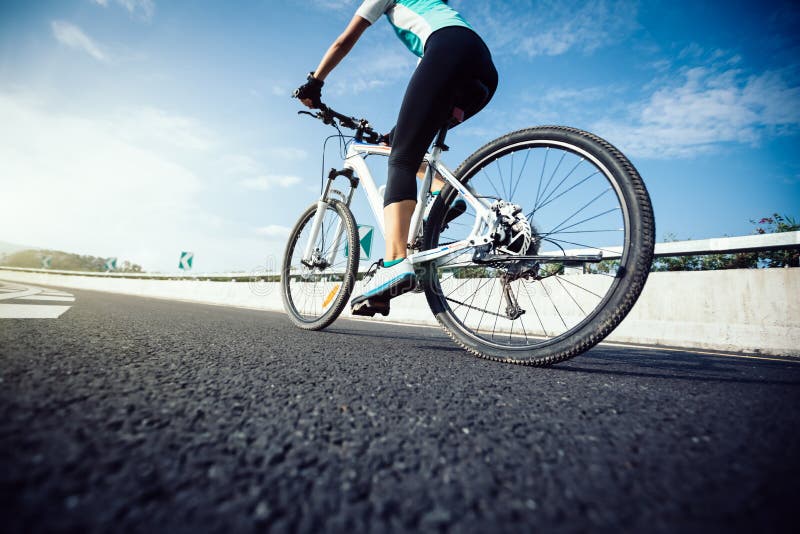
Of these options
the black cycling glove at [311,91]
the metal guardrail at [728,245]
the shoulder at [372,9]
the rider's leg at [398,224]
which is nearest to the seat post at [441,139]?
the rider's leg at [398,224]

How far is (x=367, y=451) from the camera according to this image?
72 cm

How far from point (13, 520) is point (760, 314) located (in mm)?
4937

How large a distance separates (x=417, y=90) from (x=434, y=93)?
0.11m

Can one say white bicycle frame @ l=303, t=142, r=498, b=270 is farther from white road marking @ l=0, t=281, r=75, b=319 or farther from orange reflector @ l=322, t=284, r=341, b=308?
white road marking @ l=0, t=281, r=75, b=319

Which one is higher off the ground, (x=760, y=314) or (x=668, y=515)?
(x=760, y=314)

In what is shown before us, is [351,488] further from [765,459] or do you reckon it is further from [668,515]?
[765,459]

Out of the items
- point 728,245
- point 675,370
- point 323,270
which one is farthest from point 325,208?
point 728,245

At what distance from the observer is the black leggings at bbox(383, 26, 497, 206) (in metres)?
2.11

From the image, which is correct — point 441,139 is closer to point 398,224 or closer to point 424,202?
point 424,202

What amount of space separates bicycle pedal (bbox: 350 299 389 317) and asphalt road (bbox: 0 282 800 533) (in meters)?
1.07

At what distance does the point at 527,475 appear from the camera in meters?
0.66

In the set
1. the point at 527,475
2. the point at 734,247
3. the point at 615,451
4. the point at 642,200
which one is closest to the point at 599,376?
the point at 642,200

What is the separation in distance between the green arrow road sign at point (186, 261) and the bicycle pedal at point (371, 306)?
1365 cm

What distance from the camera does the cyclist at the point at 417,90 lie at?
2129mm
